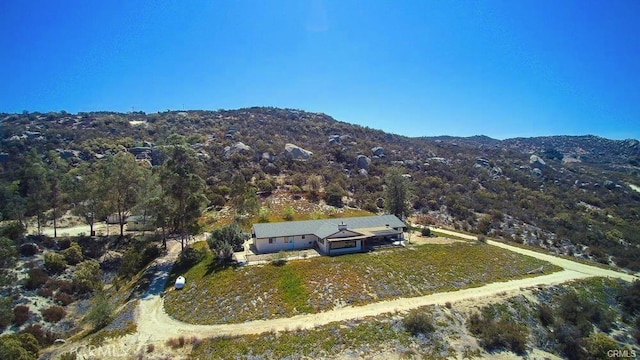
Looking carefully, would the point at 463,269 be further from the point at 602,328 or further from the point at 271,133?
the point at 271,133

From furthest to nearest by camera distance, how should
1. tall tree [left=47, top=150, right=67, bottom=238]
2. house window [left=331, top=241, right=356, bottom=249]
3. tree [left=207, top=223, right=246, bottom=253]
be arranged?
1. tall tree [left=47, top=150, right=67, bottom=238]
2. house window [left=331, top=241, right=356, bottom=249]
3. tree [left=207, top=223, right=246, bottom=253]

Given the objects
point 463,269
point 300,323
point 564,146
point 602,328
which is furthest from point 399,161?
point 564,146

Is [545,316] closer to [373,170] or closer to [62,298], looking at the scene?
[62,298]

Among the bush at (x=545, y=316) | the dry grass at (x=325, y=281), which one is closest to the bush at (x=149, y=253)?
the dry grass at (x=325, y=281)

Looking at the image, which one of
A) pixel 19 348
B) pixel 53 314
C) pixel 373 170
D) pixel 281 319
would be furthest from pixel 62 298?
pixel 373 170

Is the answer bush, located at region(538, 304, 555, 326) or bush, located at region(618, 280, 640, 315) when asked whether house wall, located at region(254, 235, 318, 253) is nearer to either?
bush, located at region(538, 304, 555, 326)

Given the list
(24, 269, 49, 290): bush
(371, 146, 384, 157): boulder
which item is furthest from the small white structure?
(371, 146, 384, 157): boulder
